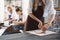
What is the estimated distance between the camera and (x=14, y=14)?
1.57 metres

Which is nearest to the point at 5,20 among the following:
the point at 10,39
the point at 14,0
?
the point at 14,0

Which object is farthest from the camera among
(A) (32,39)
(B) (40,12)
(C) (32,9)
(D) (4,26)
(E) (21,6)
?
(E) (21,6)

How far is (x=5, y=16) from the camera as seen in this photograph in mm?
1514

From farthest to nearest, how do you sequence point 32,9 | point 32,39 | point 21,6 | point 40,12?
point 21,6 < point 40,12 < point 32,9 < point 32,39

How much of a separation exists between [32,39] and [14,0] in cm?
83

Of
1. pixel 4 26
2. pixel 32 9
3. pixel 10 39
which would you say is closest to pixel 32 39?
pixel 10 39

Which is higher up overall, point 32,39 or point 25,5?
point 25,5

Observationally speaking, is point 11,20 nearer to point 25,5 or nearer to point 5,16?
point 5,16

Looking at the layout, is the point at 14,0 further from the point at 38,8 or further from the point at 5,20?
the point at 38,8

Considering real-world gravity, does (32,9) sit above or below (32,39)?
above

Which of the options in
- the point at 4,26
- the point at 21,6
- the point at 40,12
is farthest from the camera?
the point at 21,6

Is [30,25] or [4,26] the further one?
[4,26]

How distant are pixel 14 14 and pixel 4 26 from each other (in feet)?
0.66

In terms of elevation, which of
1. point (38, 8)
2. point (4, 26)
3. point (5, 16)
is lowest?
point (4, 26)
